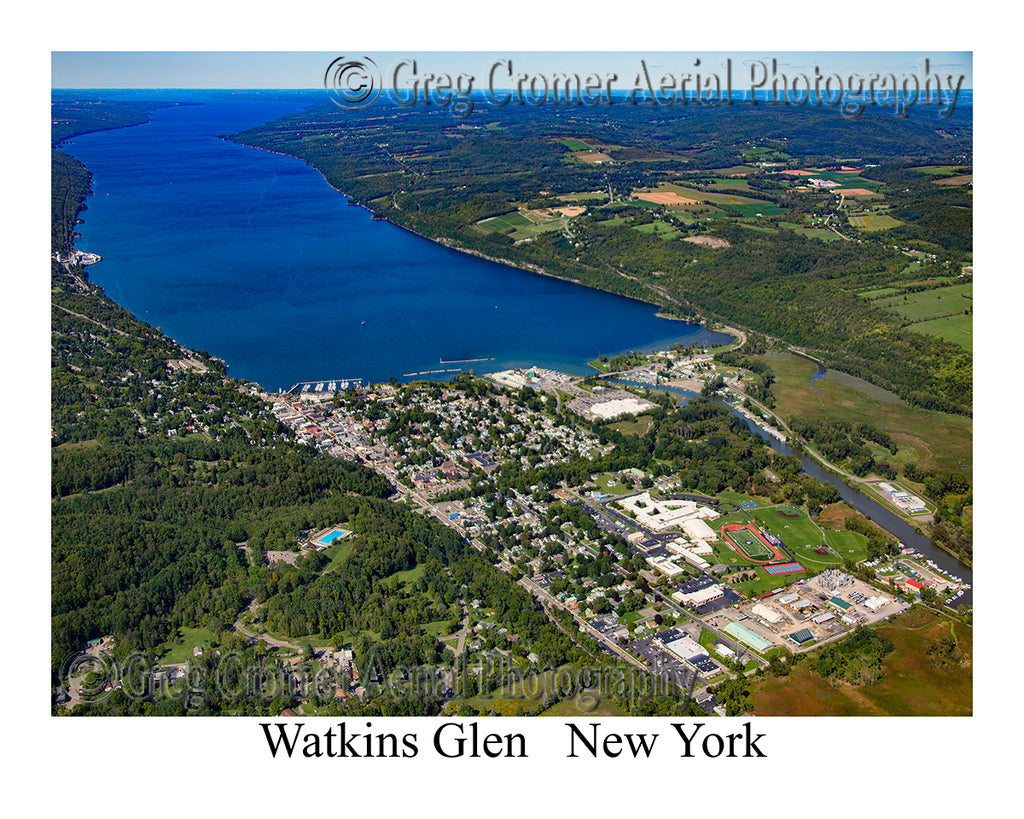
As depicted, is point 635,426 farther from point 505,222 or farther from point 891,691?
point 505,222

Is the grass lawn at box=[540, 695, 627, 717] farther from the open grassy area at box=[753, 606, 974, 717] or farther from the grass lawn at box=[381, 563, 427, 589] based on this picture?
the grass lawn at box=[381, 563, 427, 589]

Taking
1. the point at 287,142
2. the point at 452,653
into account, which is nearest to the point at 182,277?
the point at 452,653

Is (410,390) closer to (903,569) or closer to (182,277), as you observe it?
(903,569)

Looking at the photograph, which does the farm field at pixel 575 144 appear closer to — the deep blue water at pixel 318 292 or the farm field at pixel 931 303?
the deep blue water at pixel 318 292

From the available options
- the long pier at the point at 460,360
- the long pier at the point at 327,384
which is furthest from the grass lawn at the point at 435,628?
the long pier at the point at 460,360

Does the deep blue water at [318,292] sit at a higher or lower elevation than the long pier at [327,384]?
higher

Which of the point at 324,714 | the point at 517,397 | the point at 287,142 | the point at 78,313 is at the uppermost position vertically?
the point at 287,142
